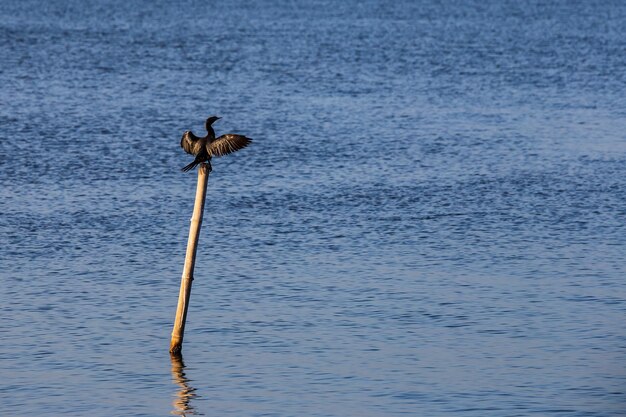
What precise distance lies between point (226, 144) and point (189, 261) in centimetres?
297

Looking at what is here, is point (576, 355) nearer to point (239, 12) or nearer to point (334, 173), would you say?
point (334, 173)

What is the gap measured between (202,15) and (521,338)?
11030 cm

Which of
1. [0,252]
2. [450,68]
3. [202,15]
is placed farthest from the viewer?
[202,15]

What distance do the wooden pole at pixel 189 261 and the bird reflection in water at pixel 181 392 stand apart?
1.35ft

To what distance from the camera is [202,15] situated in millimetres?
140250

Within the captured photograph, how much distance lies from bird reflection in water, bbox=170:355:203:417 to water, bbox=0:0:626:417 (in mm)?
76

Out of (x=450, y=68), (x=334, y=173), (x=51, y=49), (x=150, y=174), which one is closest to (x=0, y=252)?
(x=150, y=174)

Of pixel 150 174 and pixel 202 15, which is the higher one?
pixel 202 15

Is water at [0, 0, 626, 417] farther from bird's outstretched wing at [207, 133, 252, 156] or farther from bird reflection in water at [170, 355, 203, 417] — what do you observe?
bird's outstretched wing at [207, 133, 252, 156]

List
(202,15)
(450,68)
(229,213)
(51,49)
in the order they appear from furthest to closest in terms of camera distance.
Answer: (202,15) < (51,49) < (450,68) < (229,213)

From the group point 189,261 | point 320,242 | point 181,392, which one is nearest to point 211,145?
point 189,261

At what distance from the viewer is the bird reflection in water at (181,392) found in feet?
94.9

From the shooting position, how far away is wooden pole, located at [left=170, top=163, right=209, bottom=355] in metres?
28.7

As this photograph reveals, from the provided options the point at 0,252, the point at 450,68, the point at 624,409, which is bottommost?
the point at 624,409
